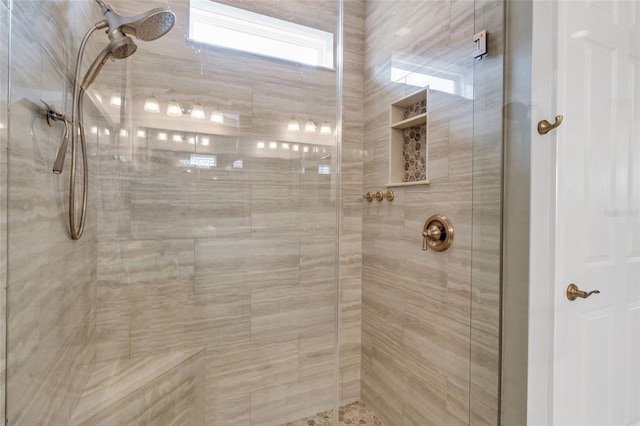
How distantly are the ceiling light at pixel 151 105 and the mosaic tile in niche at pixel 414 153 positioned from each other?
4.20 ft

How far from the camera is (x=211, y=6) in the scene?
1332 millimetres

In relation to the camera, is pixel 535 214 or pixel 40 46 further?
pixel 535 214

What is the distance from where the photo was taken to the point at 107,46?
1087 mm

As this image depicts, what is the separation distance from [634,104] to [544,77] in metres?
0.50

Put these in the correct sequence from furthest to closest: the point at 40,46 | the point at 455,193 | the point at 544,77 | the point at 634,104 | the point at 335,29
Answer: the point at 335,29 → the point at 455,193 → the point at 634,104 → the point at 544,77 → the point at 40,46

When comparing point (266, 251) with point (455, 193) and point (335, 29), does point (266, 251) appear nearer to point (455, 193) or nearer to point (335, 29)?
point (455, 193)

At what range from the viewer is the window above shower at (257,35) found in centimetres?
133

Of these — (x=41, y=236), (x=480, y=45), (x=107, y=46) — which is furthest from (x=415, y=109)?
(x=41, y=236)

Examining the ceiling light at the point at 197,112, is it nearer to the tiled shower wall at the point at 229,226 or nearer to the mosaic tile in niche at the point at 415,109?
the tiled shower wall at the point at 229,226

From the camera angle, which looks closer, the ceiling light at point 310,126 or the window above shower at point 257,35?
the window above shower at point 257,35

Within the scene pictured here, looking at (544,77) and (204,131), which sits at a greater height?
(544,77)

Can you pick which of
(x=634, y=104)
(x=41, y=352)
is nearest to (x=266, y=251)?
(x=41, y=352)

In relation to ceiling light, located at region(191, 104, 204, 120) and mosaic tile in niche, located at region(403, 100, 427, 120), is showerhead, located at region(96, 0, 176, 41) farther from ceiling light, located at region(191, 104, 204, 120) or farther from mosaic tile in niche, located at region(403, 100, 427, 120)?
mosaic tile in niche, located at region(403, 100, 427, 120)

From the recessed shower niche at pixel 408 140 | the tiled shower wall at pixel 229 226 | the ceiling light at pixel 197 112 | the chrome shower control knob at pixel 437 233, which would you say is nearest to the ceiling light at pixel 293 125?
the tiled shower wall at pixel 229 226
